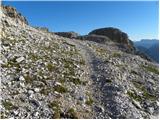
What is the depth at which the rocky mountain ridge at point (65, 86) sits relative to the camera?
22469mm

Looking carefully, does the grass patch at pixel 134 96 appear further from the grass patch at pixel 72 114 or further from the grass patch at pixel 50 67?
the grass patch at pixel 72 114

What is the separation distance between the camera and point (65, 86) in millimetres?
27516

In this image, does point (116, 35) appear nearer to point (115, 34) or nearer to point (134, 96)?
point (115, 34)

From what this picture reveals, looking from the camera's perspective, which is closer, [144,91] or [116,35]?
[144,91]

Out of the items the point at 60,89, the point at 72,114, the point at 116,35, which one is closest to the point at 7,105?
the point at 72,114

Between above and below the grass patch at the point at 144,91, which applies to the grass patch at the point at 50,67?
above

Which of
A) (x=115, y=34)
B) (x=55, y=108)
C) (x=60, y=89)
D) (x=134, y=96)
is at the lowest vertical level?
(x=134, y=96)

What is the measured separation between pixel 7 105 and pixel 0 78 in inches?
177

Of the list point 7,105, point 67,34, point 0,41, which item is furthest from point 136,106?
point 67,34

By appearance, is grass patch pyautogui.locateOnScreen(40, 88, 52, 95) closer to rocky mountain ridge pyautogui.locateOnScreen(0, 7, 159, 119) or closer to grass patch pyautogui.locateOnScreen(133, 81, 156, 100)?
rocky mountain ridge pyautogui.locateOnScreen(0, 7, 159, 119)

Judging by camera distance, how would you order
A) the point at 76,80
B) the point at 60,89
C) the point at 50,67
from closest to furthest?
the point at 60,89 → the point at 76,80 → the point at 50,67

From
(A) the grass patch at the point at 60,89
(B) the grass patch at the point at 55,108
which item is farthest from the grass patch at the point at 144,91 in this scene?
(B) the grass patch at the point at 55,108

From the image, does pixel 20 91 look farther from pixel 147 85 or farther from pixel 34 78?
pixel 147 85

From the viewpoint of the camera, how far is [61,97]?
82.0 ft
